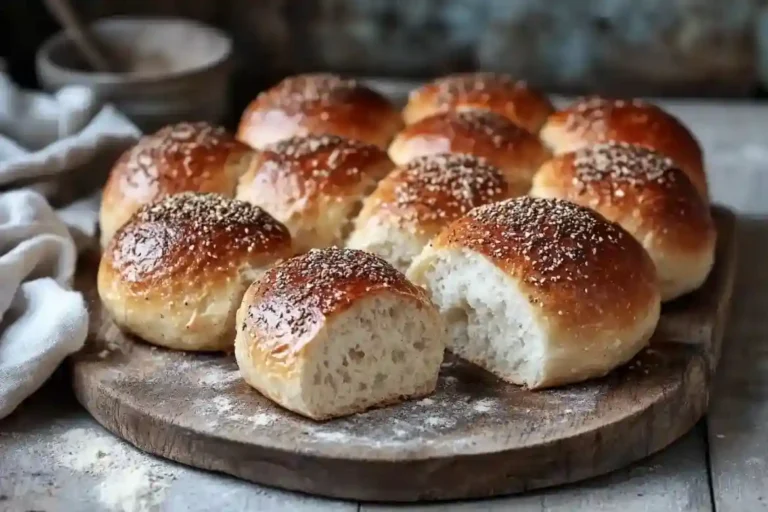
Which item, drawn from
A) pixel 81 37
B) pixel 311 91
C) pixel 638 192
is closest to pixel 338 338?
pixel 638 192

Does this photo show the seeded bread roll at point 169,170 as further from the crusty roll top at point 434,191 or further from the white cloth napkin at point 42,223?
the crusty roll top at point 434,191

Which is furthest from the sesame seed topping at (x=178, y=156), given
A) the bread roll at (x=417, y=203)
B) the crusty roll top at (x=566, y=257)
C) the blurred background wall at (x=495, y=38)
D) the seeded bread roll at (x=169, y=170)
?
the blurred background wall at (x=495, y=38)

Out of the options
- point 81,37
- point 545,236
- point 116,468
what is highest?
point 545,236

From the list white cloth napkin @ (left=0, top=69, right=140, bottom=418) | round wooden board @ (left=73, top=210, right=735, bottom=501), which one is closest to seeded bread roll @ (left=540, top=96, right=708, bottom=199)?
round wooden board @ (left=73, top=210, right=735, bottom=501)

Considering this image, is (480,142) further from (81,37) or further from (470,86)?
(81,37)

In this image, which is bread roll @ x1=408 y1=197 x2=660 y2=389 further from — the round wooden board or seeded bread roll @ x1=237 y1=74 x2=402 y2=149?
seeded bread roll @ x1=237 y1=74 x2=402 y2=149

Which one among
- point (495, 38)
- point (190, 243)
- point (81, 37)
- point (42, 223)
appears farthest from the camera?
point (495, 38)

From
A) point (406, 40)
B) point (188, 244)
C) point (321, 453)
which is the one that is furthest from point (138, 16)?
point (321, 453)
